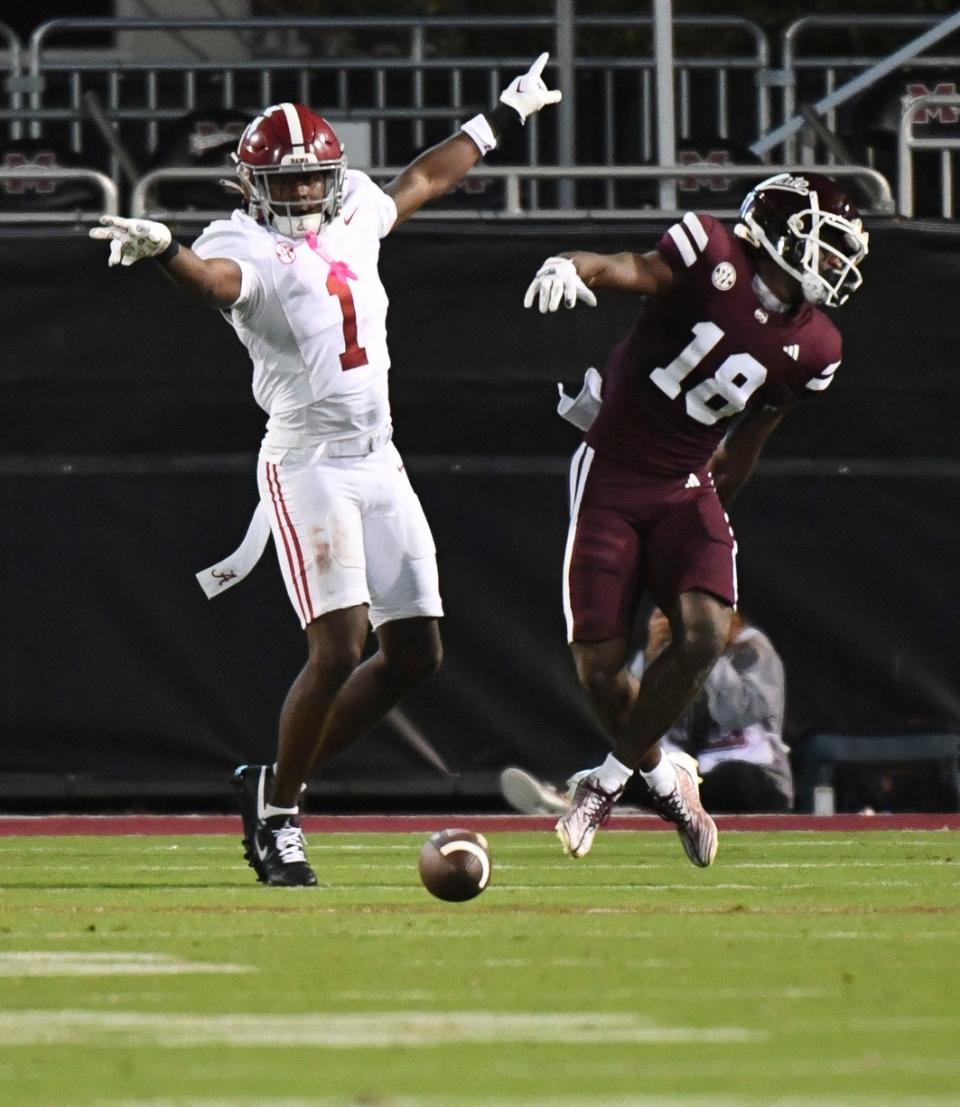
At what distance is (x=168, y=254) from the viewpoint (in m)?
7.02

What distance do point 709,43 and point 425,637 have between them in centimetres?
1147

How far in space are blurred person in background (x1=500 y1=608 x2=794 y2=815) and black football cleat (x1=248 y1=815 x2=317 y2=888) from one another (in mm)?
3702

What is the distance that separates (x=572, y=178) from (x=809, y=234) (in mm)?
3498

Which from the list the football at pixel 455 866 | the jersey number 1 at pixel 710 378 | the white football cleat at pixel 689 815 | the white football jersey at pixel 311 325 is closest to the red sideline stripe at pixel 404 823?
the white football cleat at pixel 689 815

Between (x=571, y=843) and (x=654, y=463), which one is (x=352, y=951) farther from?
(x=654, y=463)

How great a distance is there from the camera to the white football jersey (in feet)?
24.9

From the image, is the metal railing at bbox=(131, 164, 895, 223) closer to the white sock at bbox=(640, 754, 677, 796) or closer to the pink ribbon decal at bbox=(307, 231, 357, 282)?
the pink ribbon decal at bbox=(307, 231, 357, 282)

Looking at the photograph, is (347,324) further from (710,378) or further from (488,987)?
(488,987)

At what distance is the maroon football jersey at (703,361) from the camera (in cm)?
812

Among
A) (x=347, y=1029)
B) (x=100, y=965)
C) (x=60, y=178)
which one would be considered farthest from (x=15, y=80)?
(x=347, y=1029)

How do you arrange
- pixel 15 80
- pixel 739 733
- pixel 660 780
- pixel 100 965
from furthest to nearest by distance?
pixel 15 80, pixel 739 733, pixel 660 780, pixel 100 965

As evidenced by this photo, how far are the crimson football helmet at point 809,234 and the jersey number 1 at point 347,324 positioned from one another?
4.10 feet

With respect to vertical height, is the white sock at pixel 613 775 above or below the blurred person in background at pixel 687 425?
below

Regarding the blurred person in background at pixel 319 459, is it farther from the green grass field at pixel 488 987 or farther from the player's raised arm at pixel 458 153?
the green grass field at pixel 488 987
